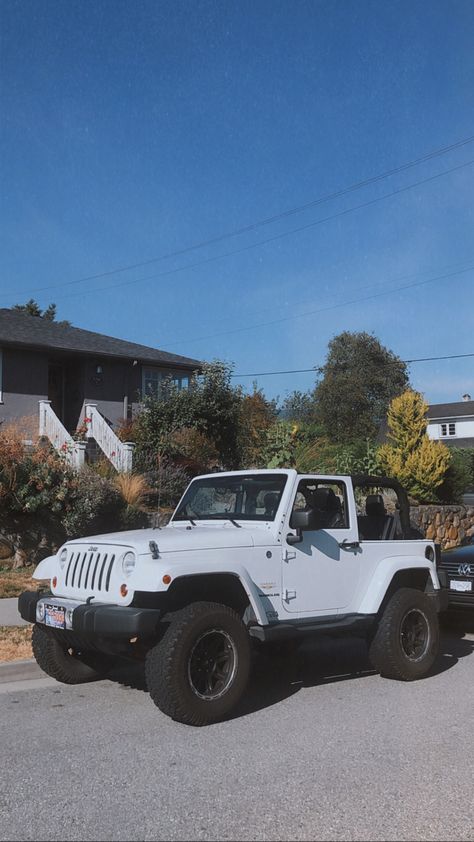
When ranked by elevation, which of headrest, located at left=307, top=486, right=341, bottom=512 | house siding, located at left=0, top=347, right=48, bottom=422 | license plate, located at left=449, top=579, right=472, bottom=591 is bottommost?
license plate, located at left=449, top=579, right=472, bottom=591

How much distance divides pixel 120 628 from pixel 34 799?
1.22 m

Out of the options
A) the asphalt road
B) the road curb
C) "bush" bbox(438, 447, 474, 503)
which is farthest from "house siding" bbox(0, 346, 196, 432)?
the asphalt road

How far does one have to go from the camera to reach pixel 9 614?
8.65 meters

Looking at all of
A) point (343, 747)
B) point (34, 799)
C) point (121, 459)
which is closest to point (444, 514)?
point (121, 459)

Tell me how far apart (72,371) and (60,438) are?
5.45m

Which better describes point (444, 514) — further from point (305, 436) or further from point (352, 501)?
point (352, 501)

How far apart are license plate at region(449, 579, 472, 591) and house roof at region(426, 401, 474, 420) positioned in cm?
4571

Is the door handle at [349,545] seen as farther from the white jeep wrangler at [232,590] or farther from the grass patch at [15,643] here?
the grass patch at [15,643]

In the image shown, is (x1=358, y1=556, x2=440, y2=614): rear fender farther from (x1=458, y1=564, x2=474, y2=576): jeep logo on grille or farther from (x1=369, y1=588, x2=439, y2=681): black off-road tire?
(x1=458, y1=564, x2=474, y2=576): jeep logo on grille

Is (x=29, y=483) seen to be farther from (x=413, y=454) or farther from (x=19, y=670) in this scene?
(x=413, y=454)

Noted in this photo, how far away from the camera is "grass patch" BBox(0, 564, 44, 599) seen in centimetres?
1001

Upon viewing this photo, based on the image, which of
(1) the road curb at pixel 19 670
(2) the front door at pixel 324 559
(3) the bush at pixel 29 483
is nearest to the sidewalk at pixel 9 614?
(1) the road curb at pixel 19 670

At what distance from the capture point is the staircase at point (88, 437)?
14.8 meters

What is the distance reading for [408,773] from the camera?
169 inches
